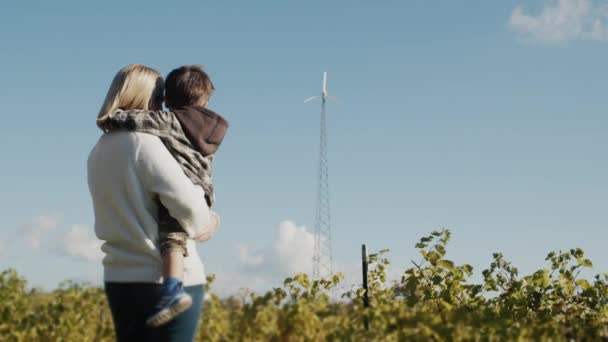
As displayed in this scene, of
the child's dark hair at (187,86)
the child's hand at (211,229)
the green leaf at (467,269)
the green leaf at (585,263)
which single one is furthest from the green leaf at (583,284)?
the child's dark hair at (187,86)

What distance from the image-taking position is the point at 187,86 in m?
4.39

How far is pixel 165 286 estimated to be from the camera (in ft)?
12.3

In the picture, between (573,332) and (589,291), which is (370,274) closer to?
(589,291)

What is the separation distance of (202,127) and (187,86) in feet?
0.89

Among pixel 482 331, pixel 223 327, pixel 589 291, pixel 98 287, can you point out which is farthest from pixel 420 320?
pixel 589 291

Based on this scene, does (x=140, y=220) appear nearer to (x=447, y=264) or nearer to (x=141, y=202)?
(x=141, y=202)

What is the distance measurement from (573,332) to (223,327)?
9.05ft

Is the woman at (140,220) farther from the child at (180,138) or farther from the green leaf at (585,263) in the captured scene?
the green leaf at (585,263)

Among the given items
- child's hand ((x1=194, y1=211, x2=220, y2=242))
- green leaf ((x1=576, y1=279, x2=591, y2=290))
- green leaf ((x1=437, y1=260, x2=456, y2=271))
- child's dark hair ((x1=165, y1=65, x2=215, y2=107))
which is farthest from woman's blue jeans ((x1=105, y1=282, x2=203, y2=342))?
green leaf ((x1=576, y1=279, x2=591, y2=290))

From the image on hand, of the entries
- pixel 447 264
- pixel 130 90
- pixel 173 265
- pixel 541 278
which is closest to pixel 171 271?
pixel 173 265

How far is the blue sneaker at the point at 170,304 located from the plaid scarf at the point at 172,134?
2.36ft

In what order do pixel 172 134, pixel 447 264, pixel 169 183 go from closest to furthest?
pixel 169 183
pixel 172 134
pixel 447 264

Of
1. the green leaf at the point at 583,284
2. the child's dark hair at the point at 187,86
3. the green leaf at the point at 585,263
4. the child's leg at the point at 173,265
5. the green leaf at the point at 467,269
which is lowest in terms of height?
the child's leg at the point at 173,265

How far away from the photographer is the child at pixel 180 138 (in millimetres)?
3750
